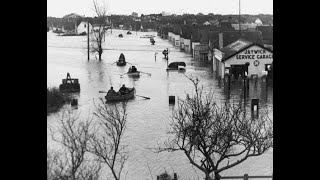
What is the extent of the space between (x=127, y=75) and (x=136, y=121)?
16.1 ft

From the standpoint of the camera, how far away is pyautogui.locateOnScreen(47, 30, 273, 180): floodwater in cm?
406

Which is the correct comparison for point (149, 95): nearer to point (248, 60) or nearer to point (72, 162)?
point (248, 60)

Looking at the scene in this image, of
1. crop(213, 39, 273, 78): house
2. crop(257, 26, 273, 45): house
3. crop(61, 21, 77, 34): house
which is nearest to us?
crop(213, 39, 273, 78): house

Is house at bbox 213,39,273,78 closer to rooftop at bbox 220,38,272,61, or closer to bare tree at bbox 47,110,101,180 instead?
rooftop at bbox 220,38,272,61

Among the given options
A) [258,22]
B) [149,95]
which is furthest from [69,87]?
[258,22]

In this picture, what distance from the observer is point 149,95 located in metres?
7.98

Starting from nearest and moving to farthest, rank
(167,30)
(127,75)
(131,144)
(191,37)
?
(131,144)
(127,75)
(191,37)
(167,30)

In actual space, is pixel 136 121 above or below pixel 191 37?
below

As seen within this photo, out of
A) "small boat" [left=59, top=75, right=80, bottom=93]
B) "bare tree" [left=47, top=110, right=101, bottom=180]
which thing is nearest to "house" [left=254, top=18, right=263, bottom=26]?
"small boat" [left=59, top=75, right=80, bottom=93]
